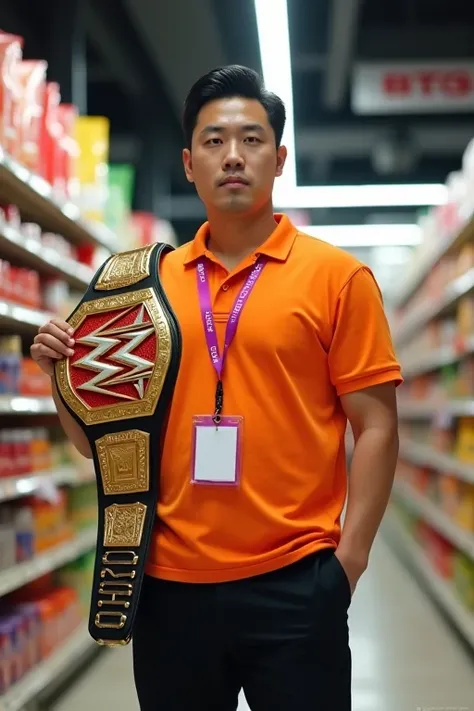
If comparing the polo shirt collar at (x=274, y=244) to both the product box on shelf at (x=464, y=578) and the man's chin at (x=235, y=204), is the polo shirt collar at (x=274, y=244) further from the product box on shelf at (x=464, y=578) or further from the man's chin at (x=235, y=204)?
the product box on shelf at (x=464, y=578)

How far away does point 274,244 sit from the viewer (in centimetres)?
173

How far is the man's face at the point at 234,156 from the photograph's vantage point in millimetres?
1705

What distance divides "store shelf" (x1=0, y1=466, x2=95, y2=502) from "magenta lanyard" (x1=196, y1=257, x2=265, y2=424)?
188 centimetres

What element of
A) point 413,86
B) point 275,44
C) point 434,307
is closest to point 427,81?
point 413,86

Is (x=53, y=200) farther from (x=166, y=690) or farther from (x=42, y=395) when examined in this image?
(x=166, y=690)

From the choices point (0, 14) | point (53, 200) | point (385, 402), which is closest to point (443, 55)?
point (0, 14)

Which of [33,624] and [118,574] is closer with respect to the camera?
[118,574]

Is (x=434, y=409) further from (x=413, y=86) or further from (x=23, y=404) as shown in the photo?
(x=23, y=404)

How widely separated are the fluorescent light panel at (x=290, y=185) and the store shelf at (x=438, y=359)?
1.38m

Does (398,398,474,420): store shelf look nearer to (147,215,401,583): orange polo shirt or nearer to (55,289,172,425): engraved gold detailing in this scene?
(147,215,401,583): orange polo shirt

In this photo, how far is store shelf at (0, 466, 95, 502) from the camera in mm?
3428

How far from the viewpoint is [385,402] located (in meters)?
1.66

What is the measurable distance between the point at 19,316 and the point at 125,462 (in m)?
2.07

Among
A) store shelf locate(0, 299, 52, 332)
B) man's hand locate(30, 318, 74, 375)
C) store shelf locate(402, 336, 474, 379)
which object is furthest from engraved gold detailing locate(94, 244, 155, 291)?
store shelf locate(402, 336, 474, 379)
